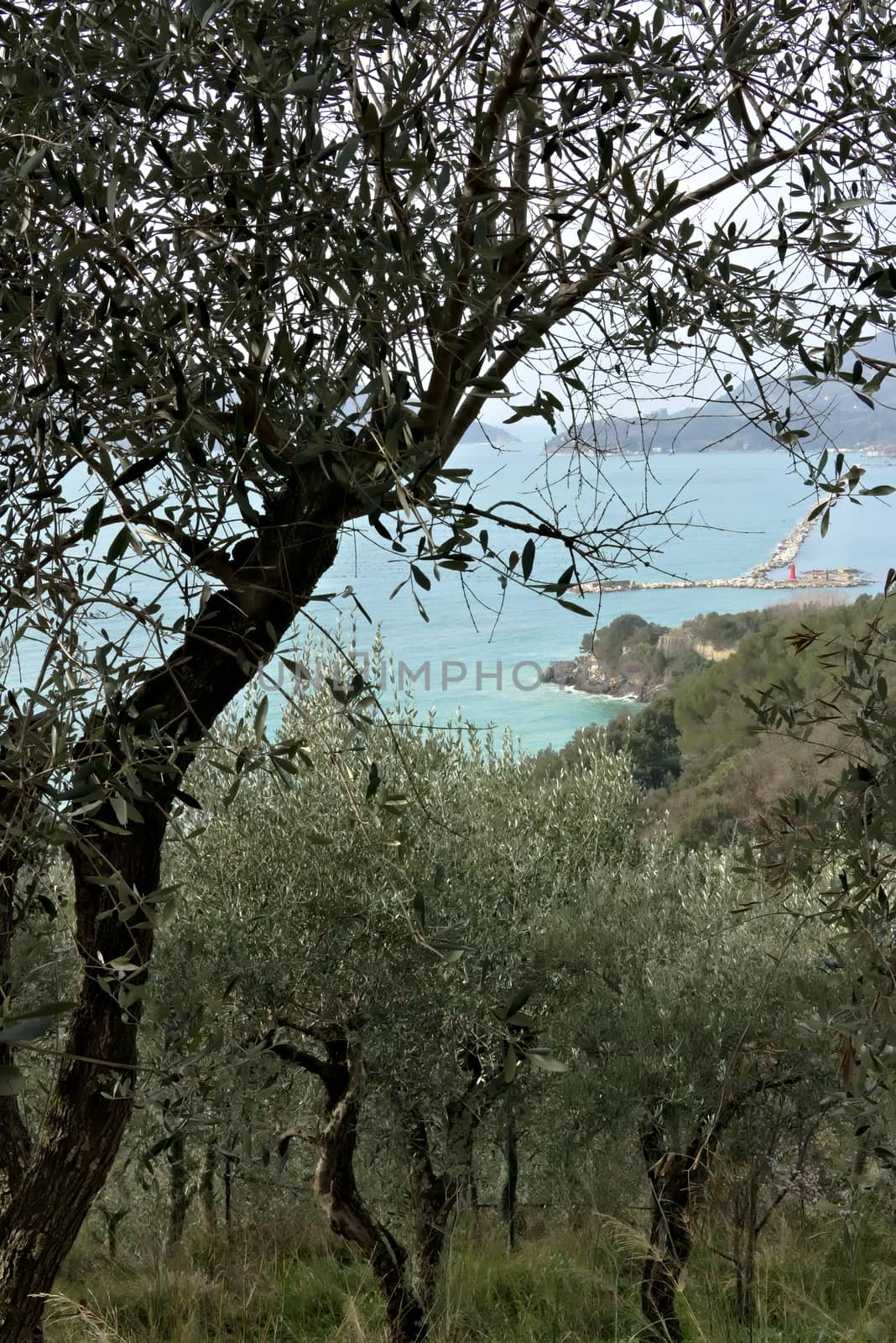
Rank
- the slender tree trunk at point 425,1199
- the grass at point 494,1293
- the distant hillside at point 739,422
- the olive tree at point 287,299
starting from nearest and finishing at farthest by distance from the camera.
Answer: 1. the olive tree at point 287,299
2. the distant hillside at point 739,422
3. the grass at point 494,1293
4. the slender tree trunk at point 425,1199

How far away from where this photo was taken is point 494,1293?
7750mm

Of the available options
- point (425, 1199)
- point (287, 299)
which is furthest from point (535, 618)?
point (287, 299)

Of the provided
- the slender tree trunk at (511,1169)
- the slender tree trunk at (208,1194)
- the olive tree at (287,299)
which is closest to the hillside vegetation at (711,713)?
the slender tree trunk at (511,1169)

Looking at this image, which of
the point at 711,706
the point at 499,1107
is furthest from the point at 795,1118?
the point at 711,706

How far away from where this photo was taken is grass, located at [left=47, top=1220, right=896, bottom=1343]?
248 inches

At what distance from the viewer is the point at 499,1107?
880 cm

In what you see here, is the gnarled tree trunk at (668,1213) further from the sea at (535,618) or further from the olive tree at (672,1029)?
the sea at (535,618)

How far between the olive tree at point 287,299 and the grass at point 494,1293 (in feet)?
14.4

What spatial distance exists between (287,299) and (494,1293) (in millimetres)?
7727

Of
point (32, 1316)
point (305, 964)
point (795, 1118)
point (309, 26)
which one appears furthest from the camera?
point (795, 1118)

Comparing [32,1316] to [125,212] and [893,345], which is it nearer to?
[125,212]

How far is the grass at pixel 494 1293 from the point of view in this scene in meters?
6.30

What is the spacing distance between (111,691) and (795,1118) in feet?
26.7

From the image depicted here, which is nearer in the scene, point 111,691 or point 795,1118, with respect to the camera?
point 111,691
